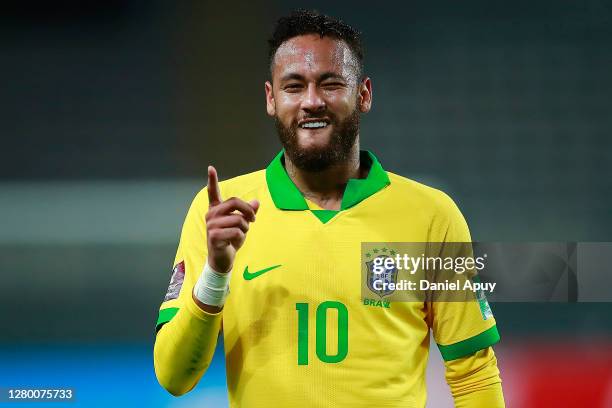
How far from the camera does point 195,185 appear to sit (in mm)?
2113

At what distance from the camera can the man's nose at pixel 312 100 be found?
1.28 metres

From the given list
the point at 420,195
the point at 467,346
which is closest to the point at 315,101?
the point at 420,195

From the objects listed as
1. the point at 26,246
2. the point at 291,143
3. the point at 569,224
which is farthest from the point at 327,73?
the point at 26,246

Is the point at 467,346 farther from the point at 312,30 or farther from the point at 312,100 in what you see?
the point at 312,30

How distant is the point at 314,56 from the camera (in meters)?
1.31

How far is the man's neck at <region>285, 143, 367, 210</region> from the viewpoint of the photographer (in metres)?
1.34

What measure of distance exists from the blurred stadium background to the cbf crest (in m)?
0.79

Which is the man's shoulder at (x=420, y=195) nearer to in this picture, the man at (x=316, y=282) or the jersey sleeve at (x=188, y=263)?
the man at (x=316, y=282)

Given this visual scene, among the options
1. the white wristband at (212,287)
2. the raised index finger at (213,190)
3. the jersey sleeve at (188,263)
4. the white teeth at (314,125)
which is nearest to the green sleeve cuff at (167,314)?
the jersey sleeve at (188,263)

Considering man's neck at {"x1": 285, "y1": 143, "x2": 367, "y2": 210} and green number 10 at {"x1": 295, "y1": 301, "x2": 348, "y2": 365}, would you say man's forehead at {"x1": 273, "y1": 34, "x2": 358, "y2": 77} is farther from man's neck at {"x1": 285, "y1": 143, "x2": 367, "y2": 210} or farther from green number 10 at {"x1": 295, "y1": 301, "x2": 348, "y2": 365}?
green number 10 at {"x1": 295, "y1": 301, "x2": 348, "y2": 365}

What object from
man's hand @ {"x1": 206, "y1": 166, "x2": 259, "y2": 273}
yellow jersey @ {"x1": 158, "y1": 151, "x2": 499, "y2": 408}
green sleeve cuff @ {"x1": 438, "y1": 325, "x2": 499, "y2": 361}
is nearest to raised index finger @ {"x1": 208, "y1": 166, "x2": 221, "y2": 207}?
man's hand @ {"x1": 206, "y1": 166, "x2": 259, "y2": 273}

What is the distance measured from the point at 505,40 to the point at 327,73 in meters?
0.93

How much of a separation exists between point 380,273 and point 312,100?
11.6 inches

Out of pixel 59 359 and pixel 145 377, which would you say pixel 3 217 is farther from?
pixel 145 377
